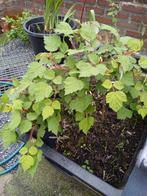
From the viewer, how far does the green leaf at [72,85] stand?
2.81 ft

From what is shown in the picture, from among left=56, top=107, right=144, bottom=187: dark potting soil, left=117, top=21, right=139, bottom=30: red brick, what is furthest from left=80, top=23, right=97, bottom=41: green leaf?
left=117, top=21, right=139, bottom=30: red brick

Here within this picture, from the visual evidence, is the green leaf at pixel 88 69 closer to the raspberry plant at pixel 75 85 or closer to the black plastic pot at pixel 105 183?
the raspberry plant at pixel 75 85

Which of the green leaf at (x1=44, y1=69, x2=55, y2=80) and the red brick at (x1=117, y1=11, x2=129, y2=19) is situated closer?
the green leaf at (x1=44, y1=69, x2=55, y2=80)

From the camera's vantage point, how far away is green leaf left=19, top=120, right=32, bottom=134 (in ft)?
3.03

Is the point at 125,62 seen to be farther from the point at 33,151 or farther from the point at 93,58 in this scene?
the point at 33,151

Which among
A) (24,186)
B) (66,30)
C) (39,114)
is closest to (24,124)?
(39,114)

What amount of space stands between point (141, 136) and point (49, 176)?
1.60 ft

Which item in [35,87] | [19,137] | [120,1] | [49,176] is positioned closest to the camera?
[35,87]

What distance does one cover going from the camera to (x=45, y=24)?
212 centimetres

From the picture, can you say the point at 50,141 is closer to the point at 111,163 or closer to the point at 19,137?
the point at 19,137

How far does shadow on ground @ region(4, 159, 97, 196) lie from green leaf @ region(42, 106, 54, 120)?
0.50 metres

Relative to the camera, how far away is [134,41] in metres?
0.95

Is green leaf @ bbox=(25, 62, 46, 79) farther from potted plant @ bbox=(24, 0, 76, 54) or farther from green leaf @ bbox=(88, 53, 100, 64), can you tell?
potted plant @ bbox=(24, 0, 76, 54)

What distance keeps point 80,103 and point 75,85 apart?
0.23 ft
